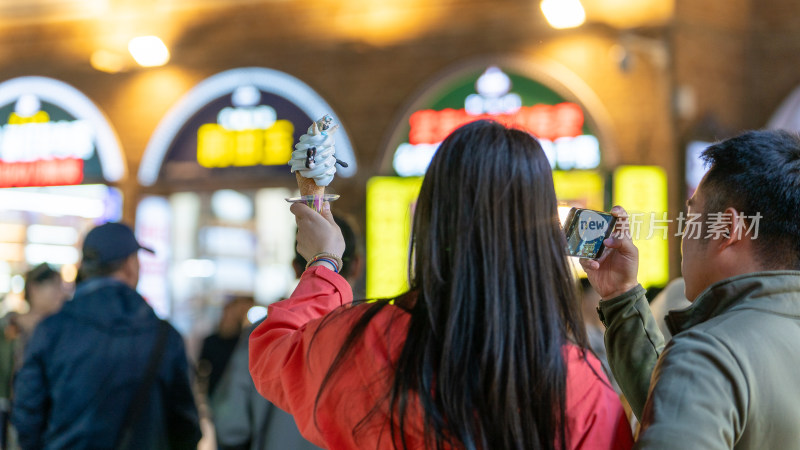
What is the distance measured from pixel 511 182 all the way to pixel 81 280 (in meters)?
2.43

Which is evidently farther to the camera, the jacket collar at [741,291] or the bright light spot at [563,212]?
the bright light spot at [563,212]

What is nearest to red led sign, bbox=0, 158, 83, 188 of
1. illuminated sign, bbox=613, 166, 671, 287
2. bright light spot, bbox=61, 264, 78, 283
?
bright light spot, bbox=61, 264, 78, 283

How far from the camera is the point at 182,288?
8148mm

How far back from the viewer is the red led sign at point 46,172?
8406 mm

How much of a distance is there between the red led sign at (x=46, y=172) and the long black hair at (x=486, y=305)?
7.60m

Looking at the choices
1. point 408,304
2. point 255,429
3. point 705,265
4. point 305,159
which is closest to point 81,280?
point 255,429

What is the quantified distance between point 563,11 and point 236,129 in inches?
127

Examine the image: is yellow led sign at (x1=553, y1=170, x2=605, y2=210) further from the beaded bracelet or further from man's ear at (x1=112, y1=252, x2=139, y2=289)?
the beaded bracelet

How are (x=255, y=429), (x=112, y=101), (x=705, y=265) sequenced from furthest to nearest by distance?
(x=112, y=101) < (x=255, y=429) < (x=705, y=265)

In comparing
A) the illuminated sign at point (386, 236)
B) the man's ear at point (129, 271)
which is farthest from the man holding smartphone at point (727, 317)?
the illuminated sign at point (386, 236)

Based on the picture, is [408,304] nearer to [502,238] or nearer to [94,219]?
[502,238]

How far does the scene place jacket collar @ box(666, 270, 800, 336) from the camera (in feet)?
5.11

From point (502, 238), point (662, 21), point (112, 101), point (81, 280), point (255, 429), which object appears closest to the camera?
point (502, 238)

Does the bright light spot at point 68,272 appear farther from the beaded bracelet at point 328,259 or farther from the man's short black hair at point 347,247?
the beaded bracelet at point 328,259
